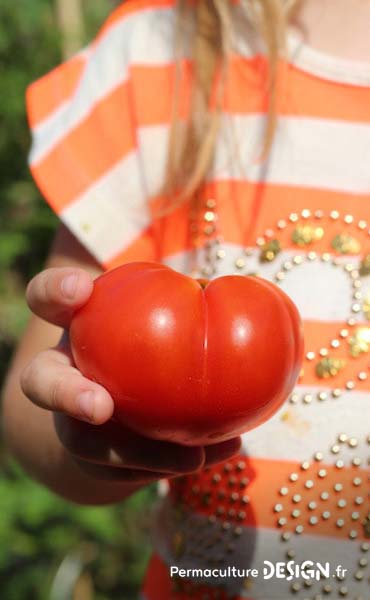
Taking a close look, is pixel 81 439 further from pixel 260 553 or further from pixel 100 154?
pixel 100 154

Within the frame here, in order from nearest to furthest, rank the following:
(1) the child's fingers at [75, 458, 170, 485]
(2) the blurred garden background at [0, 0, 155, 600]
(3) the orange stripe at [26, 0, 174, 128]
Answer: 1. (1) the child's fingers at [75, 458, 170, 485]
2. (3) the orange stripe at [26, 0, 174, 128]
3. (2) the blurred garden background at [0, 0, 155, 600]

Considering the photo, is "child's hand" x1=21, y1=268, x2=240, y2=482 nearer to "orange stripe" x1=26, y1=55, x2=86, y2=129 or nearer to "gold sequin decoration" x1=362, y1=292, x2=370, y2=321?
"gold sequin decoration" x1=362, y1=292, x2=370, y2=321

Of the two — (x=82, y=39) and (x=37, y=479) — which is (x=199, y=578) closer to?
(x=37, y=479)

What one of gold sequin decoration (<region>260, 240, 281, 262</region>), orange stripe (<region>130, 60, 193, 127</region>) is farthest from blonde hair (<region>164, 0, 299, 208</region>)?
gold sequin decoration (<region>260, 240, 281, 262</region>)

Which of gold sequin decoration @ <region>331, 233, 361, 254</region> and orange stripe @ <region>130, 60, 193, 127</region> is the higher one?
orange stripe @ <region>130, 60, 193, 127</region>

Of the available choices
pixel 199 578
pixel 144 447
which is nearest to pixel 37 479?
pixel 199 578

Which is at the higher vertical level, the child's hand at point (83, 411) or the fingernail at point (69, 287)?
the fingernail at point (69, 287)

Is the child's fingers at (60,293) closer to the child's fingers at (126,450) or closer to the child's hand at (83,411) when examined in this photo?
the child's hand at (83,411)

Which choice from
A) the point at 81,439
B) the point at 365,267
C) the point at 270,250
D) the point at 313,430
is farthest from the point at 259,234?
the point at 81,439

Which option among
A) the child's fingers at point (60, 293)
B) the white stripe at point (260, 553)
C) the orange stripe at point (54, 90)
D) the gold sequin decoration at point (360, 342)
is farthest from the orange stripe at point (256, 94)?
the white stripe at point (260, 553)
